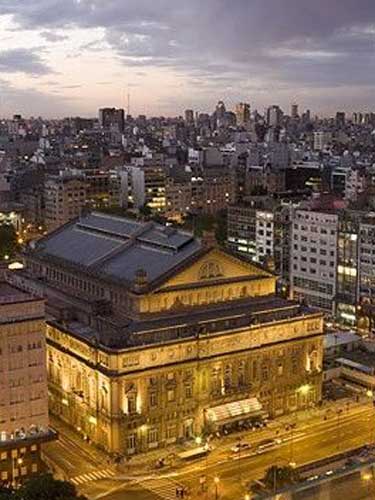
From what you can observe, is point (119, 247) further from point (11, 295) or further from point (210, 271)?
point (11, 295)

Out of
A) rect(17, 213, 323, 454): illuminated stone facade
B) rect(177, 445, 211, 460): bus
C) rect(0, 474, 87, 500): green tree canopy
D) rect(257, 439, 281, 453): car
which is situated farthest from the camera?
rect(17, 213, 323, 454): illuminated stone facade

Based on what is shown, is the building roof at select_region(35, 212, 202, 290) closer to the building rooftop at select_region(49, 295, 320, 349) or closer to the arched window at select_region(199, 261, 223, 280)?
the arched window at select_region(199, 261, 223, 280)

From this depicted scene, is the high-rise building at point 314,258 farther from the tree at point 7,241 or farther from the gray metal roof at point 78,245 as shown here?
the tree at point 7,241

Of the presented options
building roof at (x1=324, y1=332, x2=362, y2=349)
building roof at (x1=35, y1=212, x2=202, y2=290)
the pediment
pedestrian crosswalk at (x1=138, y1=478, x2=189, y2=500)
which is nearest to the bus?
pedestrian crosswalk at (x1=138, y1=478, x2=189, y2=500)

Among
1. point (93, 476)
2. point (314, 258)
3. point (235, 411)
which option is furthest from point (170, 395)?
point (314, 258)

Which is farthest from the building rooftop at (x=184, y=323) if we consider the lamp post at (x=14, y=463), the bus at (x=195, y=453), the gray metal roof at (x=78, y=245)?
the lamp post at (x=14, y=463)

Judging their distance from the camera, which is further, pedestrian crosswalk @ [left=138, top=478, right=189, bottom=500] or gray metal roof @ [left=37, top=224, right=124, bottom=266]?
gray metal roof @ [left=37, top=224, right=124, bottom=266]

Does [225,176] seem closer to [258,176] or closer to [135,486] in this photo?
[258,176]
